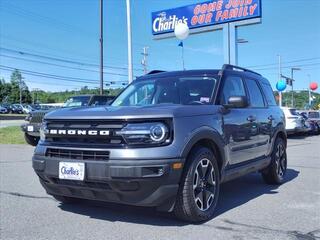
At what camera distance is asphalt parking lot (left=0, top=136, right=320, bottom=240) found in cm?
455

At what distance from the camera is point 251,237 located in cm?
445

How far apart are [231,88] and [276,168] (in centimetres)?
209

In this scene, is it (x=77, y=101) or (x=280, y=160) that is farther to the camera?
(x=77, y=101)

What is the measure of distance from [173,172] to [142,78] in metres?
2.61

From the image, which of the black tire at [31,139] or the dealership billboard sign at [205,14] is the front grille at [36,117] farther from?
the dealership billboard sign at [205,14]

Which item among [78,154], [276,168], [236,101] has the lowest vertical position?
[276,168]

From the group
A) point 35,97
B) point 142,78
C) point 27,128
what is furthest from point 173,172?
point 35,97

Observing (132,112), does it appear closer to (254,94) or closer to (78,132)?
(78,132)

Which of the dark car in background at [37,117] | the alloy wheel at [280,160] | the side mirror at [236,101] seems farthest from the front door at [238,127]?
the dark car in background at [37,117]

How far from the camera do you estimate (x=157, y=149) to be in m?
4.45

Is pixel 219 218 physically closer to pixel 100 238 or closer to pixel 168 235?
pixel 168 235

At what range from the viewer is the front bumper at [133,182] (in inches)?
173

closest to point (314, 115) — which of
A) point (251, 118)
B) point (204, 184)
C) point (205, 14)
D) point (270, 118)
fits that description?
point (205, 14)

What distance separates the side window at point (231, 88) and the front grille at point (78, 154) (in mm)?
1952
